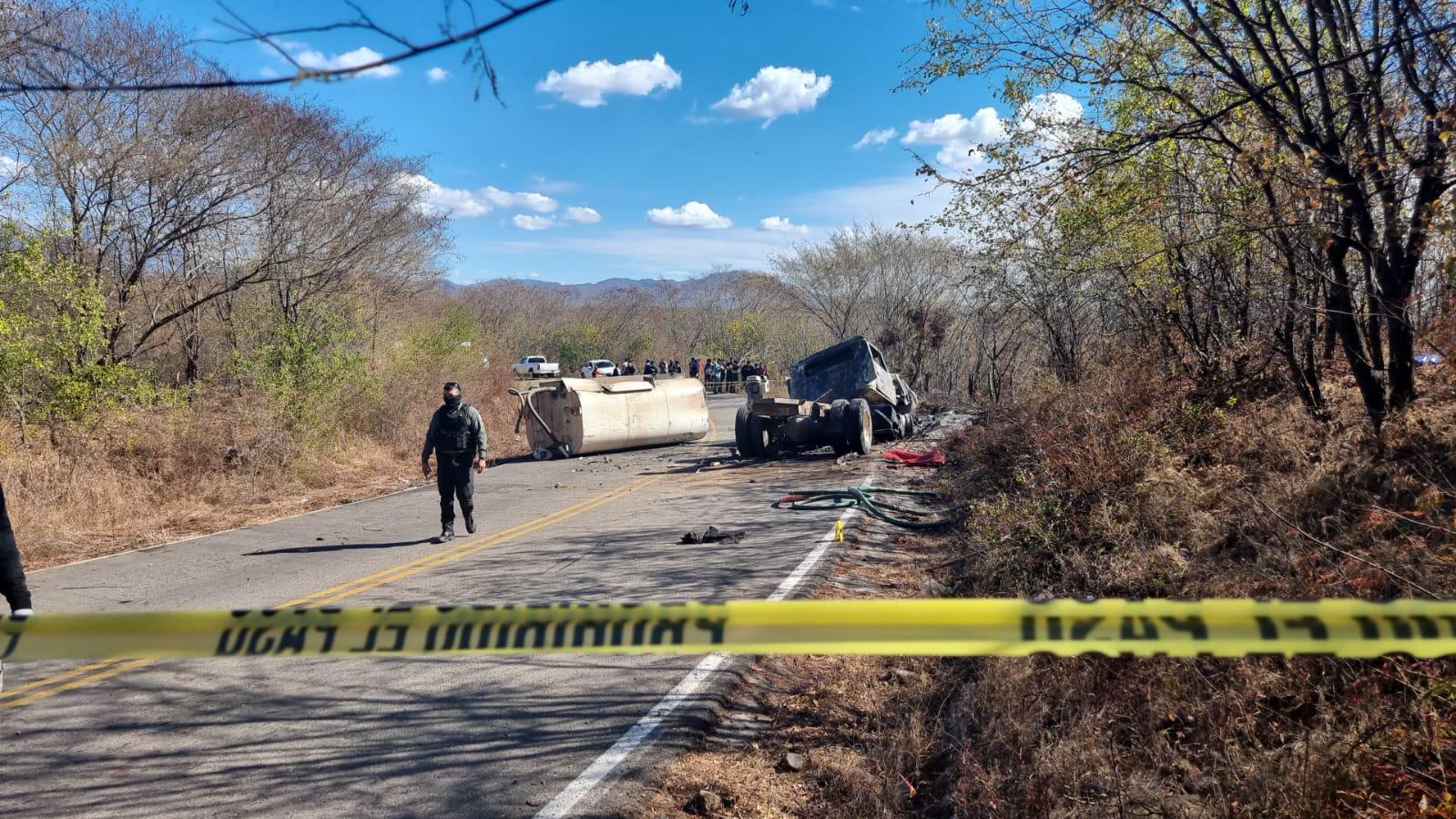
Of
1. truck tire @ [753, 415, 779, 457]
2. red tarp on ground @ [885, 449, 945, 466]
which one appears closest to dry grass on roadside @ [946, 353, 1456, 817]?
red tarp on ground @ [885, 449, 945, 466]

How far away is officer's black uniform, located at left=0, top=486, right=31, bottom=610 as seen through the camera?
5.51 metres

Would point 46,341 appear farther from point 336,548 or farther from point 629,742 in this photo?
point 629,742

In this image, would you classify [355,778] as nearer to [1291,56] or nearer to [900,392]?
[1291,56]

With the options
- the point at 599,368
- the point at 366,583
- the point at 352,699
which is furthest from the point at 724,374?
the point at 352,699

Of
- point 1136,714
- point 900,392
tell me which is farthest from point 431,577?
point 900,392

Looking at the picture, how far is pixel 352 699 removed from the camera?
4883mm

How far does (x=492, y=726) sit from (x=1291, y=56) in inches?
336

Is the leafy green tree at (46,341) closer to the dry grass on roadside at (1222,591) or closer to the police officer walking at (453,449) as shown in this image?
the police officer walking at (453,449)

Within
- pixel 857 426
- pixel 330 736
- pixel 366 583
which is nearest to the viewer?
pixel 330 736

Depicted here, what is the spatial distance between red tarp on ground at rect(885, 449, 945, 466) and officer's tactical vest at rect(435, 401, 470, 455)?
293 inches

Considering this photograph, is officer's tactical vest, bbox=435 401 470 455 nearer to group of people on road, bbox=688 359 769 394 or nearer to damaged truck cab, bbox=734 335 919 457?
damaged truck cab, bbox=734 335 919 457

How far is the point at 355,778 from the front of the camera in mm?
3947

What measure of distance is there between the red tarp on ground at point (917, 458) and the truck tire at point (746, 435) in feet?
7.97

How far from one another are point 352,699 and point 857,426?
37.9ft
